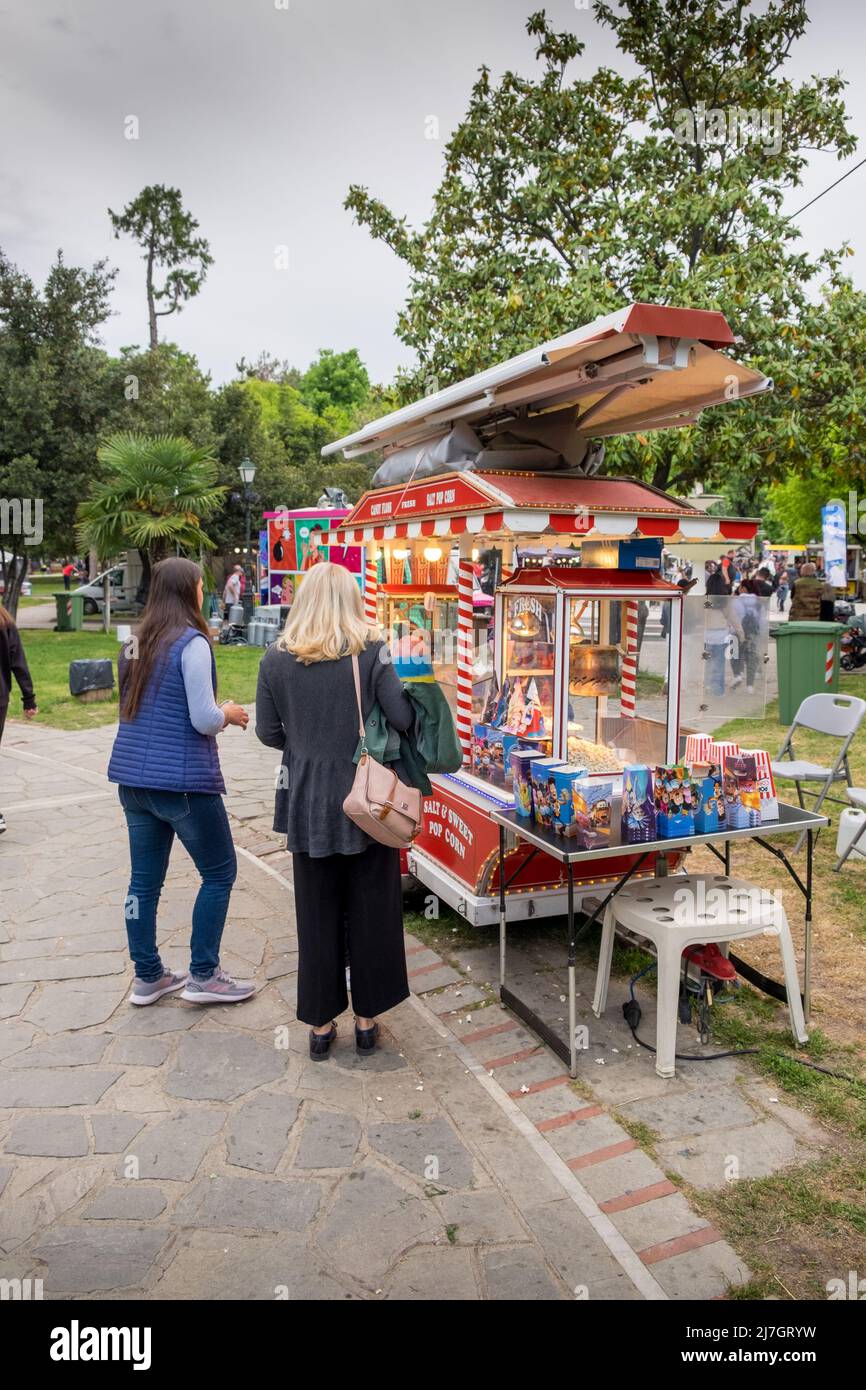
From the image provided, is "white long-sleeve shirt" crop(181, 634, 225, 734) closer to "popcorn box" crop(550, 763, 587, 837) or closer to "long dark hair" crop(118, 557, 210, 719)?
"long dark hair" crop(118, 557, 210, 719)

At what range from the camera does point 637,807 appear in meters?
3.66

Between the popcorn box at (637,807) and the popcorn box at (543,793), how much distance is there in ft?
0.99

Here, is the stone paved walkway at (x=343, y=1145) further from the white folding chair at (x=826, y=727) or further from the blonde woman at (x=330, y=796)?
the white folding chair at (x=826, y=727)

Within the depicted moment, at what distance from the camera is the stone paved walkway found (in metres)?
2.53

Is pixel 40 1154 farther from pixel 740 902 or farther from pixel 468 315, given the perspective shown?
pixel 468 315

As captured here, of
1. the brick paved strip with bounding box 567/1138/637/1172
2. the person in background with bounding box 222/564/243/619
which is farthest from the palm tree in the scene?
the brick paved strip with bounding box 567/1138/637/1172

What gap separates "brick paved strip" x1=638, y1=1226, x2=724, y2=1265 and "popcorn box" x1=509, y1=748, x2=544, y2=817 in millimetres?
1721

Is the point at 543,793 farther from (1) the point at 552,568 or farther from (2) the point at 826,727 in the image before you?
(2) the point at 826,727

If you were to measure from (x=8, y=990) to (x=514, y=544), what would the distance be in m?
3.73

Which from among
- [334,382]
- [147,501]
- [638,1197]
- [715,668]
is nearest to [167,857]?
[638,1197]

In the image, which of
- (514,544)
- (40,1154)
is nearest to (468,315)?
(514,544)

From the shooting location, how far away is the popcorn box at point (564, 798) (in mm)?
3629

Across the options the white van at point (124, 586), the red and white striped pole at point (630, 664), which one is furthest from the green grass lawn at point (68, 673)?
the red and white striped pole at point (630, 664)

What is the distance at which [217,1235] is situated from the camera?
2639 mm
